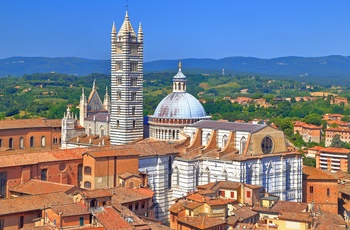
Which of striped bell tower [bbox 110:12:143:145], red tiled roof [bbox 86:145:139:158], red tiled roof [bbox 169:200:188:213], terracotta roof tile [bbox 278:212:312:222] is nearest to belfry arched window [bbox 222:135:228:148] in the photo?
red tiled roof [bbox 86:145:139:158]

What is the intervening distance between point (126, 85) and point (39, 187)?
1442 cm

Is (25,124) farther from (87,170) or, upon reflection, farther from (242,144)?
(242,144)

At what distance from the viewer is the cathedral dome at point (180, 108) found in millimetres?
51375

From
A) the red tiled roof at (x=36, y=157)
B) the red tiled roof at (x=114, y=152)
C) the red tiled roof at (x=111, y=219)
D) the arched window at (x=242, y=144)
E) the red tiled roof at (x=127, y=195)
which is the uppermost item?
the arched window at (x=242, y=144)

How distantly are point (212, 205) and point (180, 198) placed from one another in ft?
16.2

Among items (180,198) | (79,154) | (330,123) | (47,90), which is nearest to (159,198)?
(180,198)

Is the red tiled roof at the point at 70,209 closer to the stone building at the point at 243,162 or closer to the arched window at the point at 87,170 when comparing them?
the arched window at the point at 87,170

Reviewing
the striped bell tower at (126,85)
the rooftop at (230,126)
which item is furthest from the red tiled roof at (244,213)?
the striped bell tower at (126,85)

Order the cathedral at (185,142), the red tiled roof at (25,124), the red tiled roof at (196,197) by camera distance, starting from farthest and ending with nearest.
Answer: the red tiled roof at (25,124) < the cathedral at (185,142) < the red tiled roof at (196,197)

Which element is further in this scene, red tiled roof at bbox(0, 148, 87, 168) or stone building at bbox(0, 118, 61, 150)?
stone building at bbox(0, 118, 61, 150)

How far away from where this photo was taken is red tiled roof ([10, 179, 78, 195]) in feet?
128

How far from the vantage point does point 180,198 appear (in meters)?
43.7

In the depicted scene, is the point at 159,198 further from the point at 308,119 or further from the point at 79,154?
the point at 308,119

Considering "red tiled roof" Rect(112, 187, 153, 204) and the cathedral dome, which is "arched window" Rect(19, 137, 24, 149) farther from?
"red tiled roof" Rect(112, 187, 153, 204)
